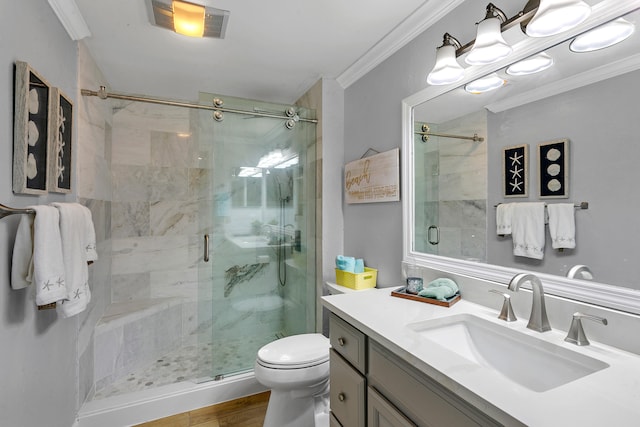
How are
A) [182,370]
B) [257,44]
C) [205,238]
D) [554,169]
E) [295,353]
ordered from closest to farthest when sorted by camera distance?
[554,169]
[295,353]
[257,44]
[205,238]
[182,370]

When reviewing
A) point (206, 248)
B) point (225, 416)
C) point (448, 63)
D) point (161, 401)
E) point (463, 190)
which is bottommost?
point (225, 416)

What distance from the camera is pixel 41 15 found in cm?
134

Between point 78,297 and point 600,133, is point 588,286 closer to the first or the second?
point 600,133

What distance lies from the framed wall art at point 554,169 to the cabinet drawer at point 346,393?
0.94 m

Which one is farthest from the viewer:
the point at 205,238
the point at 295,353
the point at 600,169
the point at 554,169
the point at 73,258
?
the point at 205,238

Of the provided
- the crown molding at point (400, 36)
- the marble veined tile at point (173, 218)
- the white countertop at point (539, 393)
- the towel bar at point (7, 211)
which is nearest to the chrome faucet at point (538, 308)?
the white countertop at point (539, 393)

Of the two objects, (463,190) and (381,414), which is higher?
(463,190)

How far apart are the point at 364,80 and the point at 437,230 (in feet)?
3.86

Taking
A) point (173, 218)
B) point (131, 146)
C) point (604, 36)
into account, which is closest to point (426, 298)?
point (604, 36)

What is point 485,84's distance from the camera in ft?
4.33

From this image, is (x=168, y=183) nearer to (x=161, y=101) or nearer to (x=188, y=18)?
(x=161, y=101)

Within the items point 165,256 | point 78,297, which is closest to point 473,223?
point 78,297

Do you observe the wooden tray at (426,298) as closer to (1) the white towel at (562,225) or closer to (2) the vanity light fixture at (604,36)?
(1) the white towel at (562,225)

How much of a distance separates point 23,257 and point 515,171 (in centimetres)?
189
